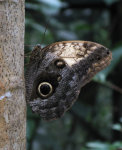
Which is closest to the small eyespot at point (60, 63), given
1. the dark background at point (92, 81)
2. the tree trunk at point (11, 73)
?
the tree trunk at point (11, 73)

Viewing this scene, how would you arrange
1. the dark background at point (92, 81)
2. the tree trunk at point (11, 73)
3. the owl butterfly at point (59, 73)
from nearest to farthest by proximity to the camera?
the tree trunk at point (11, 73) → the owl butterfly at point (59, 73) → the dark background at point (92, 81)

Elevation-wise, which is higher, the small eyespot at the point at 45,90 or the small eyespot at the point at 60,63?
the small eyespot at the point at 60,63

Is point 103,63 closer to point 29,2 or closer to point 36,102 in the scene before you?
point 36,102

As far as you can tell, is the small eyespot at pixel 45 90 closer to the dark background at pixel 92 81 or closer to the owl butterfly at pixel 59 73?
the owl butterfly at pixel 59 73

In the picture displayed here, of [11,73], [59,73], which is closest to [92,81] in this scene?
[59,73]

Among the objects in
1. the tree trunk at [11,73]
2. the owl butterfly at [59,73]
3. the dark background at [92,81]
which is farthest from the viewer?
→ the dark background at [92,81]

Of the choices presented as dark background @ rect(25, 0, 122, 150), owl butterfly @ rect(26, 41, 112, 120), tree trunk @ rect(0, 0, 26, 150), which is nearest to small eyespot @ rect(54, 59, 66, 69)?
owl butterfly @ rect(26, 41, 112, 120)

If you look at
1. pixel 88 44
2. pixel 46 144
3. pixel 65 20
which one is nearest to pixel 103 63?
pixel 88 44
